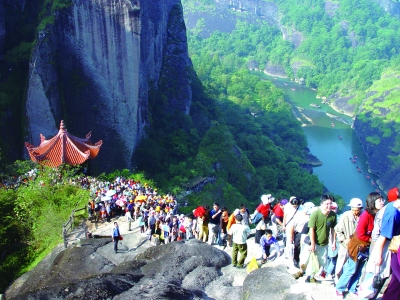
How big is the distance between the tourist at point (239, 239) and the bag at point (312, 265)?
5.08 feet

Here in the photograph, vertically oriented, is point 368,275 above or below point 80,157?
above

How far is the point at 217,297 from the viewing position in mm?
8383

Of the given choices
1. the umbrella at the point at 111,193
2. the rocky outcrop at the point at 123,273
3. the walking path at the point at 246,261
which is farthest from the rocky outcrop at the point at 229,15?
the rocky outcrop at the point at 123,273

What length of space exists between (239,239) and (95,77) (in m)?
19.8

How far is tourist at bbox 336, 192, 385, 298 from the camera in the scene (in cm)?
646

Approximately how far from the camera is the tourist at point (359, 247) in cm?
646

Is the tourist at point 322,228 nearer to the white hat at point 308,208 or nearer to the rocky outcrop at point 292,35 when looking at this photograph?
the white hat at point 308,208

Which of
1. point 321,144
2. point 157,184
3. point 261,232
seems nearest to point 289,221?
point 261,232

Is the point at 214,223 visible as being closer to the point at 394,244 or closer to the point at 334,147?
the point at 394,244

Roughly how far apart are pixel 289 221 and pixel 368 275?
84.2 inches

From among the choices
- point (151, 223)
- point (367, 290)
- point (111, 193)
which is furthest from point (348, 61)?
point (367, 290)

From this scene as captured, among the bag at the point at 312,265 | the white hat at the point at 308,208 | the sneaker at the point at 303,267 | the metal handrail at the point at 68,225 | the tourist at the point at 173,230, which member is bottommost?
the metal handrail at the point at 68,225

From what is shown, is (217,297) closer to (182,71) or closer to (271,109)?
(182,71)

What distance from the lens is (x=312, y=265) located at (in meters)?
7.64
